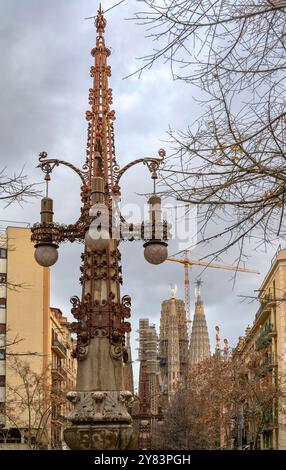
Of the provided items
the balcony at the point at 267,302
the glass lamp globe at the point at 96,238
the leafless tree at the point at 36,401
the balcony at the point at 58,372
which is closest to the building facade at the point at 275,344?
the balcony at the point at 267,302

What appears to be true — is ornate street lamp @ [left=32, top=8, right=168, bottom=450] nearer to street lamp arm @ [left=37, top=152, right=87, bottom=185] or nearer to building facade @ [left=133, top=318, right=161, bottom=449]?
street lamp arm @ [left=37, top=152, right=87, bottom=185]

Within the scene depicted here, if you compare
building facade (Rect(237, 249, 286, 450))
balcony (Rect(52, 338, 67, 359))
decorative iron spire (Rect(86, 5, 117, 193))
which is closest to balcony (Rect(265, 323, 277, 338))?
building facade (Rect(237, 249, 286, 450))

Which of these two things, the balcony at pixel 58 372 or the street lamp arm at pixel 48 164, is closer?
the street lamp arm at pixel 48 164

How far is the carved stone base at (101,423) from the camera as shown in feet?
35.4

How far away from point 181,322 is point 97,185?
165362mm

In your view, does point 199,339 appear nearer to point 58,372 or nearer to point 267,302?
point 58,372

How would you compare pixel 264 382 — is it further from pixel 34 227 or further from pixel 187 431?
pixel 34 227

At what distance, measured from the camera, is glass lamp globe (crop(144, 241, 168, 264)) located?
11086mm

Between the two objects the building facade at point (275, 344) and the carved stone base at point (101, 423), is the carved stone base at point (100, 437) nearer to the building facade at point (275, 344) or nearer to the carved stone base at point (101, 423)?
the carved stone base at point (101, 423)

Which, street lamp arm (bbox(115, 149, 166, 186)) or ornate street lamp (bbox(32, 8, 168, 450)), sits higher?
street lamp arm (bbox(115, 149, 166, 186))

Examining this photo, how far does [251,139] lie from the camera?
24.6 ft

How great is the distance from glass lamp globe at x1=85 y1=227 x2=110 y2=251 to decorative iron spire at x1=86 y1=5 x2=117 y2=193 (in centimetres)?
120

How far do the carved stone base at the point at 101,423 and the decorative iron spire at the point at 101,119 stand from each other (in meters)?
2.92
